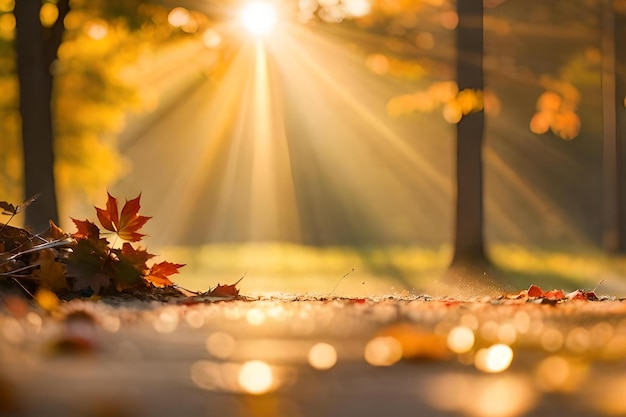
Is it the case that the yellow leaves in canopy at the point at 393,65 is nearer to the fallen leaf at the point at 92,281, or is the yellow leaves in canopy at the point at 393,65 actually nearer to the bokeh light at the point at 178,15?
the bokeh light at the point at 178,15

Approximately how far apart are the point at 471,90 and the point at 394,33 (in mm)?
2404

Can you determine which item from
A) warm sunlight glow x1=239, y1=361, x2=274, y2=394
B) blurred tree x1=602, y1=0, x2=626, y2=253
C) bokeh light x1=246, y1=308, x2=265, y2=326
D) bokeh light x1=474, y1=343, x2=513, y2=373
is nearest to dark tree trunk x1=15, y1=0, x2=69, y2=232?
bokeh light x1=246, y1=308, x2=265, y2=326

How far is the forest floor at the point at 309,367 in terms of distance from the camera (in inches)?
54.1

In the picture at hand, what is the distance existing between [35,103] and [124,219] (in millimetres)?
9625

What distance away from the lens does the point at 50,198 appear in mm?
13797

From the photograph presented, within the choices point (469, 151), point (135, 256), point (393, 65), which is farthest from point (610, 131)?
point (135, 256)

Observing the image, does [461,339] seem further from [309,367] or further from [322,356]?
[309,367]

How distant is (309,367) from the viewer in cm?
178

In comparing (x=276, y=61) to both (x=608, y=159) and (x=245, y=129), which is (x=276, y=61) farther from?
(x=608, y=159)

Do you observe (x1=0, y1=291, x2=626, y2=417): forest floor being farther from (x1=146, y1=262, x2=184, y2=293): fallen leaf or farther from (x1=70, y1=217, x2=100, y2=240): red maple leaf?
(x1=146, y1=262, x2=184, y2=293): fallen leaf

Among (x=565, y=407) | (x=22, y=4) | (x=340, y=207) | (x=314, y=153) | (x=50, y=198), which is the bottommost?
(x=565, y=407)

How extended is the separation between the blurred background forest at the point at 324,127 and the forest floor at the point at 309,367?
10.0m

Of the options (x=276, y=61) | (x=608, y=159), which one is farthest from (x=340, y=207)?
(x=608, y=159)

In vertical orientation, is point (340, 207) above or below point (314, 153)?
below
